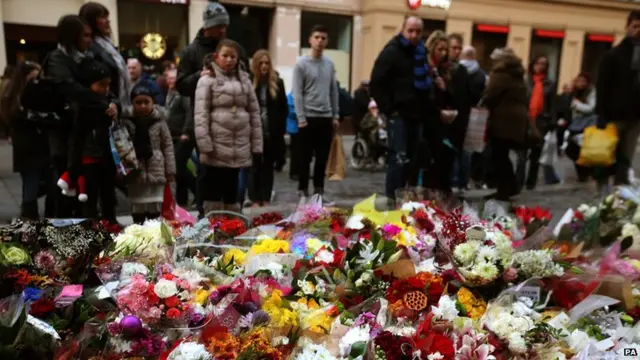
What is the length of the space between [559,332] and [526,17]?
52.7ft

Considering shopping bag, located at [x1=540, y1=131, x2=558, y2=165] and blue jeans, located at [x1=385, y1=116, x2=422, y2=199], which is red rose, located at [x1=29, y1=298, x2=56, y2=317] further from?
shopping bag, located at [x1=540, y1=131, x2=558, y2=165]

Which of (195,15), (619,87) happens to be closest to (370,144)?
(619,87)

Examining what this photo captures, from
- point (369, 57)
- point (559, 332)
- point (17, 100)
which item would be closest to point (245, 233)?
point (559, 332)

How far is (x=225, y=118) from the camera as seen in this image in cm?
453

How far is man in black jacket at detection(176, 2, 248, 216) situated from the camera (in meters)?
4.74

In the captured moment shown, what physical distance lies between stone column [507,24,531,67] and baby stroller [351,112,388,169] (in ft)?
29.4

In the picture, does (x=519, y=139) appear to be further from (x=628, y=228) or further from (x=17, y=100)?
(x=17, y=100)

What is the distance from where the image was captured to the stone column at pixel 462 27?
15.5 meters

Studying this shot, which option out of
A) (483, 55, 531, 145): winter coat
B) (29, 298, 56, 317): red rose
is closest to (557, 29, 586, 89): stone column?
(483, 55, 531, 145): winter coat

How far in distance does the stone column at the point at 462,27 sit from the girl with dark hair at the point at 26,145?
12536mm

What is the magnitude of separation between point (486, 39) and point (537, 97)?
31.8 ft

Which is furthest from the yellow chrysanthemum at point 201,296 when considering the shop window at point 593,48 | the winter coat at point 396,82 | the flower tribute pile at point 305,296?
the shop window at point 593,48

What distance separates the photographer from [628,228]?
3.41 m

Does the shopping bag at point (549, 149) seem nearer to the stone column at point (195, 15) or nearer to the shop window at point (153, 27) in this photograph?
the stone column at point (195, 15)
